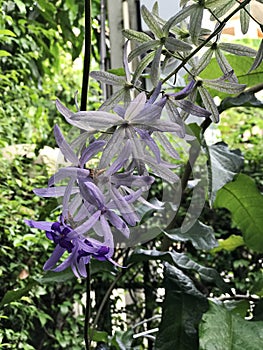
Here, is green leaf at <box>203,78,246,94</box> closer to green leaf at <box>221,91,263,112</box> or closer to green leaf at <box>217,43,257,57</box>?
green leaf at <box>217,43,257,57</box>

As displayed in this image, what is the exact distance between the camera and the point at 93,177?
0.38 meters

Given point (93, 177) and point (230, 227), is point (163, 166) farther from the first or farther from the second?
point (230, 227)

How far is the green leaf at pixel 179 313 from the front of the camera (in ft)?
2.77

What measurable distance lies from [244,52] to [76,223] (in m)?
0.19

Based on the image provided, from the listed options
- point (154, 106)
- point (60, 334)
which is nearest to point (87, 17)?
point (154, 106)

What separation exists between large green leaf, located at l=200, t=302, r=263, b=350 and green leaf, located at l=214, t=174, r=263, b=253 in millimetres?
349

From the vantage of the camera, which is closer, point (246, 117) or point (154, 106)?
point (154, 106)

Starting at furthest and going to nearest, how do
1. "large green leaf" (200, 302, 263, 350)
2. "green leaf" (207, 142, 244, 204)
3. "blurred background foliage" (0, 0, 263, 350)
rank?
"blurred background foliage" (0, 0, 263, 350), "green leaf" (207, 142, 244, 204), "large green leaf" (200, 302, 263, 350)

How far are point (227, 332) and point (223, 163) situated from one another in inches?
→ 11.3

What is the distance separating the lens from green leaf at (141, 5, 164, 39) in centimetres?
41

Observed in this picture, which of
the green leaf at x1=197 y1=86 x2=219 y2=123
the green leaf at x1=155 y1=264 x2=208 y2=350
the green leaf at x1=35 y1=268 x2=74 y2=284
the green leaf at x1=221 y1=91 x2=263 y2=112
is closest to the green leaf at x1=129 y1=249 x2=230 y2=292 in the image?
the green leaf at x1=155 y1=264 x2=208 y2=350

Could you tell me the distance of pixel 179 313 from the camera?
873mm

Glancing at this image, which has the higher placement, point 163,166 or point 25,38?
point 25,38

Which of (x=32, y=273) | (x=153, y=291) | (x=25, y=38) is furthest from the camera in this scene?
(x=153, y=291)
